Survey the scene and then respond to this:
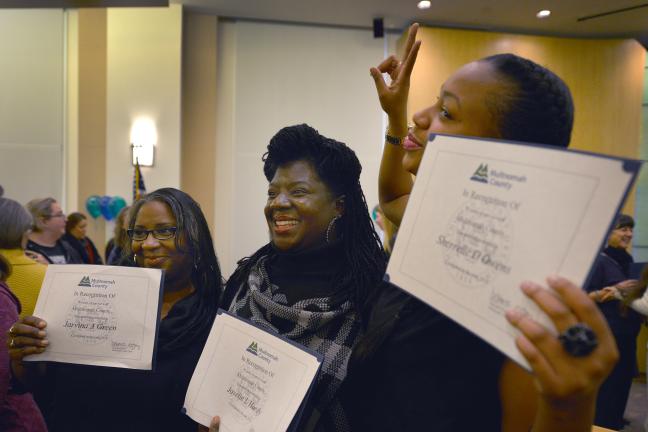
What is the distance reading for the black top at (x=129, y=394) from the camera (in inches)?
58.8

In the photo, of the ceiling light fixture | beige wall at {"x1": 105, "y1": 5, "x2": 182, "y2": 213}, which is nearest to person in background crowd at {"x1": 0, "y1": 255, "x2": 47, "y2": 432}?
beige wall at {"x1": 105, "y1": 5, "x2": 182, "y2": 213}

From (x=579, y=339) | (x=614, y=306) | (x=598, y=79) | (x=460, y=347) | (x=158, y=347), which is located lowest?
(x=614, y=306)

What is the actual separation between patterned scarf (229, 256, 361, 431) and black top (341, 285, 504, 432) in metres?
0.25

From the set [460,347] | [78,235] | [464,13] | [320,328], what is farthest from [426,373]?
[464,13]

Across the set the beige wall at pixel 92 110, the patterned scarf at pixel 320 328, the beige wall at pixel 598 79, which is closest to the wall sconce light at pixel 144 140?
the beige wall at pixel 92 110

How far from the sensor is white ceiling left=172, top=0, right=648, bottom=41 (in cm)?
577

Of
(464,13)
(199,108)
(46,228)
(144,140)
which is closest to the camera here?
(46,228)

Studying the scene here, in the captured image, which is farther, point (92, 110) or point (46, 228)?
point (92, 110)

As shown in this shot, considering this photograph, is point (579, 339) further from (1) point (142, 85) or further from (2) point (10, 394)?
(1) point (142, 85)

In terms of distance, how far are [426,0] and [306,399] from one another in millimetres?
5398

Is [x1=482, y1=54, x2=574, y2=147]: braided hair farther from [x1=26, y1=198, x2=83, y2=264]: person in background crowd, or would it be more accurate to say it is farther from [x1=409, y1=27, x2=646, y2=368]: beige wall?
[x1=409, y1=27, x2=646, y2=368]: beige wall

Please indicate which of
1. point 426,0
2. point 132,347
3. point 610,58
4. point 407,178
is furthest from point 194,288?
point 610,58

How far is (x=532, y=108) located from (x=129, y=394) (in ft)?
4.18

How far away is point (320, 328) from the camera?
1320 millimetres
